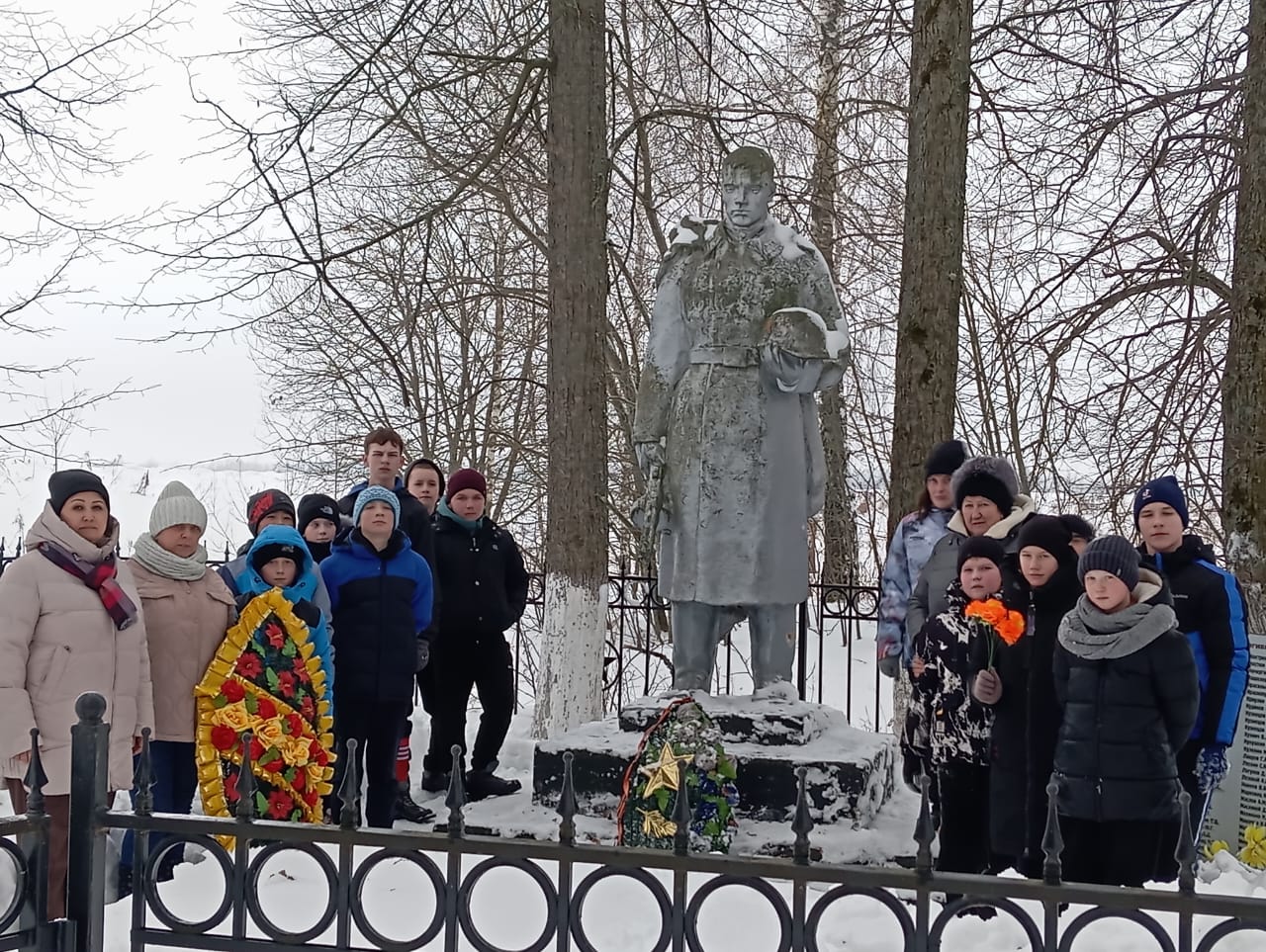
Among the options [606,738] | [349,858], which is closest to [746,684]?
[606,738]

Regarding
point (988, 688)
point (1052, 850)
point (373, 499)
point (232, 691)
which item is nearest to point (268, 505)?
point (373, 499)

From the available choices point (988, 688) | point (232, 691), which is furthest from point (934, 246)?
point (232, 691)

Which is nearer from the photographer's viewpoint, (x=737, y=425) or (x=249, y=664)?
(x=249, y=664)

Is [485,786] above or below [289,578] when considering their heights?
below

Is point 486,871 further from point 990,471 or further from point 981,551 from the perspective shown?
point 990,471

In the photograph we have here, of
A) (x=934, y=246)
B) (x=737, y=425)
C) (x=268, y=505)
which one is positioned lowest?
(x=268, y=505)

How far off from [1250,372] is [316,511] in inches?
196

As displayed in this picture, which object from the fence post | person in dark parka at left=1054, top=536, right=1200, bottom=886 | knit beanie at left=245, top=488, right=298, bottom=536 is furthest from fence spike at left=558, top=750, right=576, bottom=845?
knit beanie at left=245, top=488, right=298, bottom=536

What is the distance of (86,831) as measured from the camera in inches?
112

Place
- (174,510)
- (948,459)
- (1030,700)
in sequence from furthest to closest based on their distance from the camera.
→ (948,459), (174,510), (1030,700)

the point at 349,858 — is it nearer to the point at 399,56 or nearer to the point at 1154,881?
Result: the point at 1154,881

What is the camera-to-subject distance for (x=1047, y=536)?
4816 mm

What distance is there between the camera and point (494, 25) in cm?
938

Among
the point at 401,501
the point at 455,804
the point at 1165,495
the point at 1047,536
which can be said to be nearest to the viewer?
the point at 455,804
